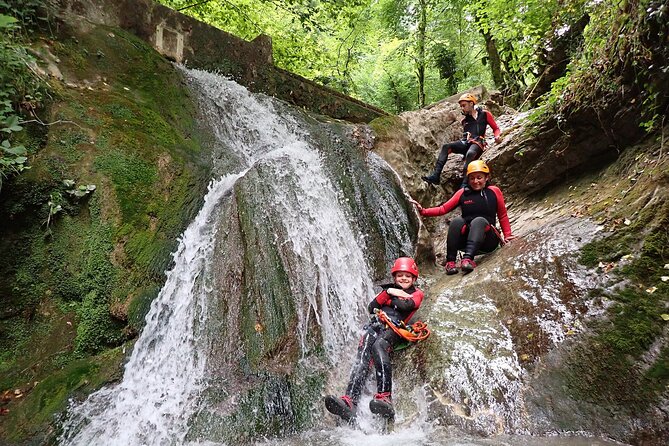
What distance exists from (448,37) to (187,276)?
14.4 m

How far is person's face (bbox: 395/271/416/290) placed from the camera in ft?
14.3

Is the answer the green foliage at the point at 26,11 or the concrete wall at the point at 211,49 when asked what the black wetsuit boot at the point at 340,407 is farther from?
the concrete wall at the point at 211,49

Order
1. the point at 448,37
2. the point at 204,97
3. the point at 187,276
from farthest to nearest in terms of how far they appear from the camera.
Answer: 1. the point at 448,37
2. the point at 204,97
3. the point at 187,276

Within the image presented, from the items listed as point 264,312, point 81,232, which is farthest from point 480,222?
point 81,232

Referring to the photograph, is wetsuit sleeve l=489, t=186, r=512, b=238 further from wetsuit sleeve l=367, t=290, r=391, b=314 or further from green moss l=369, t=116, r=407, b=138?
green moss l=369, t=116, r=407, b=138

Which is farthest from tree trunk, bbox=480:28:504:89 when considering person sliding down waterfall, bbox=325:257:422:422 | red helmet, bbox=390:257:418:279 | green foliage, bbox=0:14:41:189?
green foliage, bbox=0:14:41:189

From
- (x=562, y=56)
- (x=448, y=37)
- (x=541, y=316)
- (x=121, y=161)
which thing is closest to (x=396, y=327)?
(x=541, y=316)

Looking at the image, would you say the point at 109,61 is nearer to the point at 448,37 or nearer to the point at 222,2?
the point at 222,2

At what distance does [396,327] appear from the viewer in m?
4.03

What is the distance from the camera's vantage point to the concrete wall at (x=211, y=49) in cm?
662

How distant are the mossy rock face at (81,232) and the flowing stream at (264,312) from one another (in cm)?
25

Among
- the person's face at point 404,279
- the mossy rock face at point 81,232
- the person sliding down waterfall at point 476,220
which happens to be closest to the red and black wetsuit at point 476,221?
the person sliding down waterfall at point 476,220

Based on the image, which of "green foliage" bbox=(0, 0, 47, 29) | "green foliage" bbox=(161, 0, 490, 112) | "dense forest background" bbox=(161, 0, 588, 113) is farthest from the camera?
"green foliage" bbox=(161, 0, 490, 112)

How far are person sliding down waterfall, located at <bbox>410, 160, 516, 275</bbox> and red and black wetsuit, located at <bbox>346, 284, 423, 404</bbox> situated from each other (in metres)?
1.24
